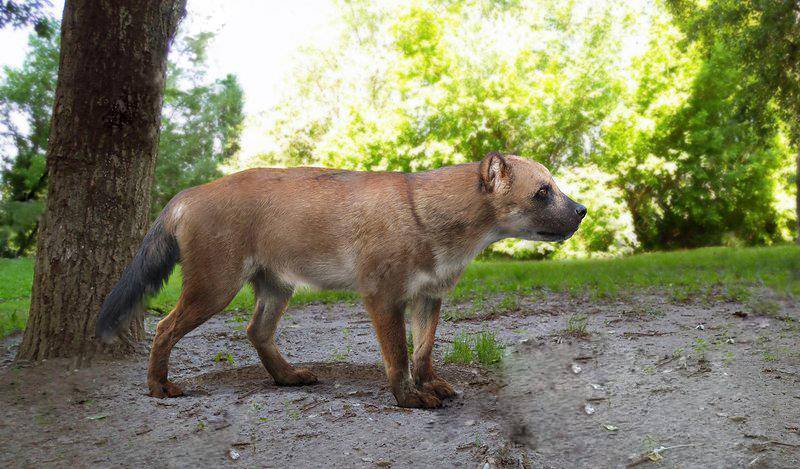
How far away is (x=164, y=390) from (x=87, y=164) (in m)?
2.32

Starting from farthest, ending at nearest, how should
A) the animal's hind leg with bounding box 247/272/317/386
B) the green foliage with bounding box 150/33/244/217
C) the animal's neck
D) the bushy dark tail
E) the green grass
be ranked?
the green foliage with bounding box 150/33/244/217, the green grass, the animal's hind leg with bounding box 247/272/317/386, the bushy dark tail, the animal's neck

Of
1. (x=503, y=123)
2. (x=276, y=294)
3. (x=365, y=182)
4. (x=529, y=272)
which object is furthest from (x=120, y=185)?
(x=503, y=123)

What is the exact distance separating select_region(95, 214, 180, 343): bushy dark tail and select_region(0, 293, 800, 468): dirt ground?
61 centimetres

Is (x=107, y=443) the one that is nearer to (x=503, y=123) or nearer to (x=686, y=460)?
(x=686, y=460)

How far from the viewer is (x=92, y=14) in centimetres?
596

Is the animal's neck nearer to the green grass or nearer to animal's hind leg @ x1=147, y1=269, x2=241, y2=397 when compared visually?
animal's hind leg @ x1=147, y1=269, x2=241, y2=397

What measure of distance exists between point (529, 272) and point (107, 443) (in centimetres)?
1032

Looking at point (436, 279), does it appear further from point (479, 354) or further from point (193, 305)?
point (193, 305)

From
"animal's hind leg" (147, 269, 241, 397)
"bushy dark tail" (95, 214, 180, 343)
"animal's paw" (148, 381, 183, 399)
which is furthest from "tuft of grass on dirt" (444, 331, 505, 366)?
"bushy dark tail" (95, 214, 180, 343)

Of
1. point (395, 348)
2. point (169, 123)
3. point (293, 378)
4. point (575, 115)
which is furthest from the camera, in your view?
point (169, 123)

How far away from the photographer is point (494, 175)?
4695mm

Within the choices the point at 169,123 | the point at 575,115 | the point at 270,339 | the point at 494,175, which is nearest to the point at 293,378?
the point at 270,339

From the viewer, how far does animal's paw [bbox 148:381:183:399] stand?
496 centimetres

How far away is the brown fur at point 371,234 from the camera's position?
468 cm
